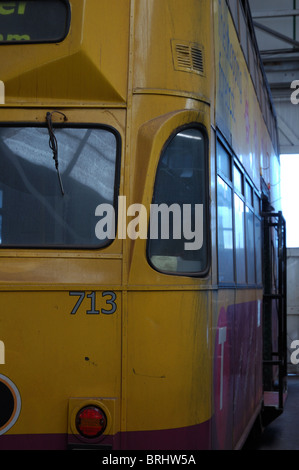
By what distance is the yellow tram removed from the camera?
3.82 m

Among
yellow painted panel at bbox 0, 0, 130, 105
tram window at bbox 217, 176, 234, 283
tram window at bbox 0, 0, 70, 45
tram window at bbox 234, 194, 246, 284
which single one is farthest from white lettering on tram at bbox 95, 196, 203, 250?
tram window at bbox 234, 194, 246, 284

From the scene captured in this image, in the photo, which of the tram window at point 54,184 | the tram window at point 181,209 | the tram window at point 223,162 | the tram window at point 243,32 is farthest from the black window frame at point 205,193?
the tram window at point 243,32

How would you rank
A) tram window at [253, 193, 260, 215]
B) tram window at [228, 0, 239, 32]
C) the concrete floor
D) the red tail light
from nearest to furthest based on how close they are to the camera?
the red tail light < tram window at [228, 0, 239, 32] < tram window at [253, 193, 260, 215] < the concrete floor

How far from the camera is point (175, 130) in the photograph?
411 cm

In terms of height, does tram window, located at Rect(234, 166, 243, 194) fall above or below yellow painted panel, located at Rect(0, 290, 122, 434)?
above

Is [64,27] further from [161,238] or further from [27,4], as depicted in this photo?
[161,238]

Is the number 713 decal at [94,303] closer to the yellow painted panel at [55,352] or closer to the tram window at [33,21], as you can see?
the yellow painted panel at [55,352]

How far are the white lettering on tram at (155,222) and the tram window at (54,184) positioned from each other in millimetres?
55

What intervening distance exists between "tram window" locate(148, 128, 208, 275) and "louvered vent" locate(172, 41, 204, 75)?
387 mm

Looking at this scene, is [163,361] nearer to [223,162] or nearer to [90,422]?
[90,422]

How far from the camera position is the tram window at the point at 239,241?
5574 millimetres

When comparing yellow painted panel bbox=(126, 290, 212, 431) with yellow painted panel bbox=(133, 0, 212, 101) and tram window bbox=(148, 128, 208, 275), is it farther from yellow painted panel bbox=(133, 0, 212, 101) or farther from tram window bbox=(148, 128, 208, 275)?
yellow painted panel bbox=(133, 0, 212, 101)
